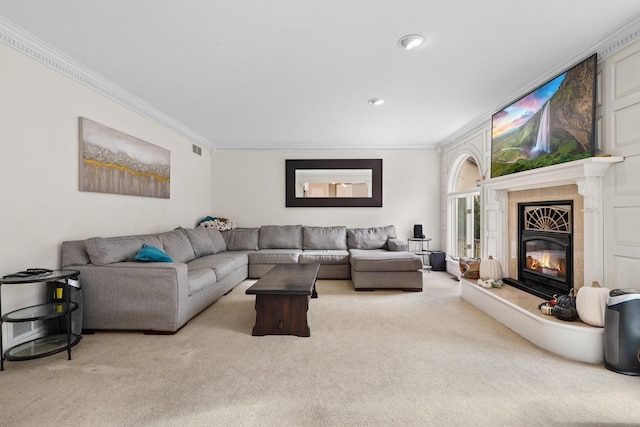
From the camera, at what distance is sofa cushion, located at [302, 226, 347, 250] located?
572 cm

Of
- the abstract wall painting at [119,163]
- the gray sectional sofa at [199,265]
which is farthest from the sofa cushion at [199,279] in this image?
the abstract wall painting at [119,163]

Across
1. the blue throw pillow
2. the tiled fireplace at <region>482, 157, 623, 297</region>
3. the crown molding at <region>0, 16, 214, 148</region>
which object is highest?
the crown molding at <region>0, 16, 214, 148</region>

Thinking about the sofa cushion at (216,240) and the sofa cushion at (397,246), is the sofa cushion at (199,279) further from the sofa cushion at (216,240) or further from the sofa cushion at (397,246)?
the sofa cushion at (397,246)

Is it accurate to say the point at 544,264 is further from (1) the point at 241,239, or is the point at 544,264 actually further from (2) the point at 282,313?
(1) the point at 241,239

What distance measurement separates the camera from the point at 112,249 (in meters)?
2.97

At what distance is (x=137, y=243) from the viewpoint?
3320 mm

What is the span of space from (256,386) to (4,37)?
316 centimetres

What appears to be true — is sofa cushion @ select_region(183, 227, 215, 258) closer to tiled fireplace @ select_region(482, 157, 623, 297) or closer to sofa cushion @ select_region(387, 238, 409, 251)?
sofa cushion @ select_region(387, 238, 409, 251)

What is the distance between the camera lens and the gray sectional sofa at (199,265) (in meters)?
2.82

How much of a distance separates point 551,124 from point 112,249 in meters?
4.41

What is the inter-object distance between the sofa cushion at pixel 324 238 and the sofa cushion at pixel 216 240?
1456 millimetres

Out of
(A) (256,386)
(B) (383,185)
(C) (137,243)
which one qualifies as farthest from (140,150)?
(B) (383,185)

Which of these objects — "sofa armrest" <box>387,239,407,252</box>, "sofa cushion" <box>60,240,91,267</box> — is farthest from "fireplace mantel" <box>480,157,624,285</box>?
"sofa cushion" <box>60,240,91,267</box>

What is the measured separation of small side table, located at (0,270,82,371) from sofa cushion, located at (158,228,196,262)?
121 centimetres
